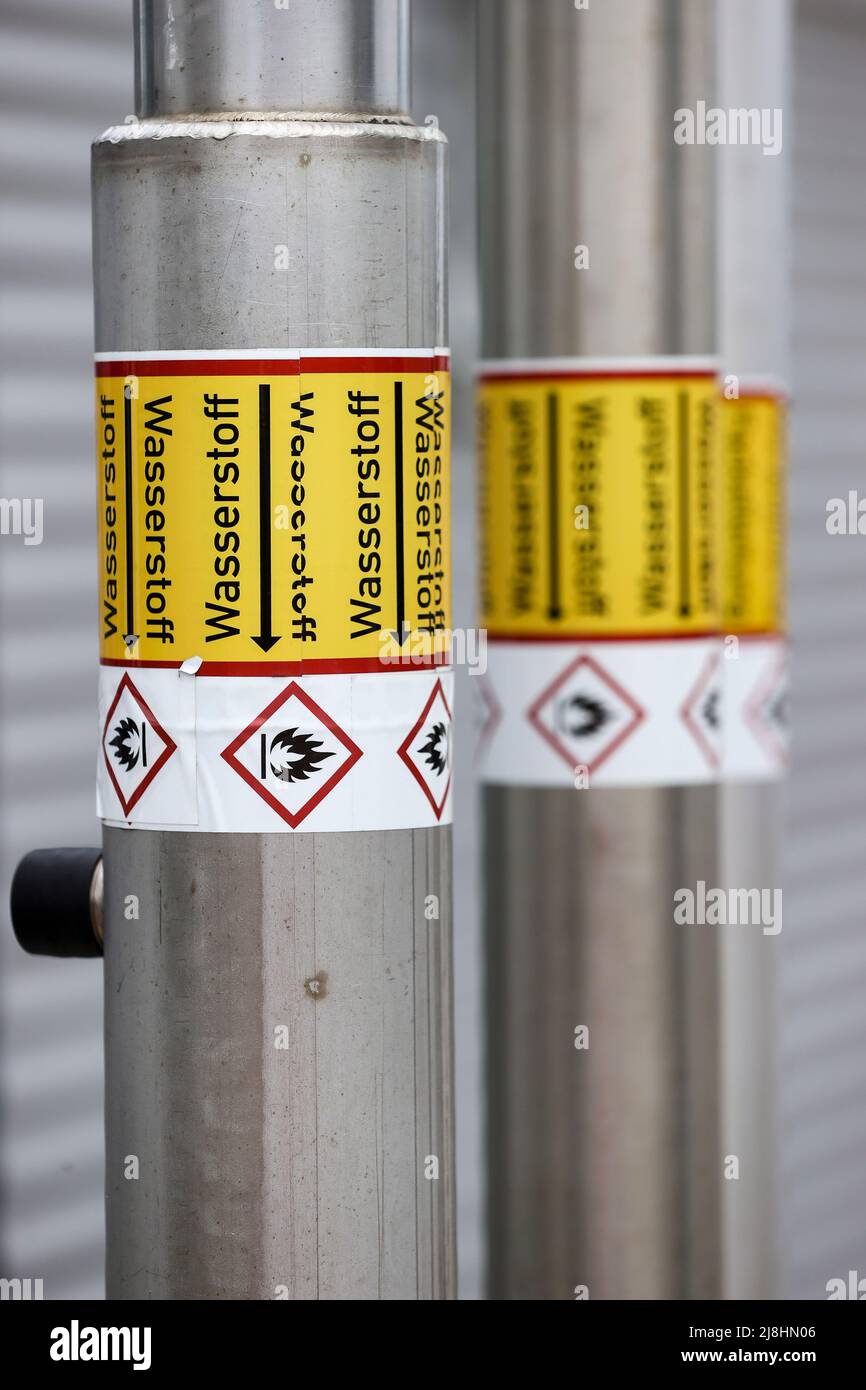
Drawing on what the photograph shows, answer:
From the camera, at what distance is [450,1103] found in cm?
157

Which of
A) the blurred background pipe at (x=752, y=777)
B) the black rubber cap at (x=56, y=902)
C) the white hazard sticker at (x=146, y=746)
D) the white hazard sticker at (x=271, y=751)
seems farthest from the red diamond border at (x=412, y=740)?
the blurred background pipe at (x=752, y=777)

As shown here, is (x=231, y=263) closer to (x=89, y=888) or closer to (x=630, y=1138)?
(x=89, y=888)

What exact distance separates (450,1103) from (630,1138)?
1.71 m

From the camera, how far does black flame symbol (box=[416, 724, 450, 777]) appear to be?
5.01 ft

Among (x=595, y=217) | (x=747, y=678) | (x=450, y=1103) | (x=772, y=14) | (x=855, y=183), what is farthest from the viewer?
(x=855, y=183)

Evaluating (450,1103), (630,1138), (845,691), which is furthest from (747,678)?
(845,691)

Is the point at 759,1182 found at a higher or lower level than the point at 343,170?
lower

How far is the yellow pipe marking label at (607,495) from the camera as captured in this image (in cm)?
305

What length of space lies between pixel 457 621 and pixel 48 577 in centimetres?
167

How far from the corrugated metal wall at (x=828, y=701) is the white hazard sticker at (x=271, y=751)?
239 inches

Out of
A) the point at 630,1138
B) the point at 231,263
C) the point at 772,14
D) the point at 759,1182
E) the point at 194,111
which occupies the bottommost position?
the point at 759,1182

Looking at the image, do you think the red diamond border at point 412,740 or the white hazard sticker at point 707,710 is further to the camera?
the white hazard sticker at point 707,710

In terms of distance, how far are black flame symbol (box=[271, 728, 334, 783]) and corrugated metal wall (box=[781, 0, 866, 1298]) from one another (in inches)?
241

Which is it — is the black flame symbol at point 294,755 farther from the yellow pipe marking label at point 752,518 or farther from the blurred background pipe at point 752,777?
the yellow pipe marking label at point 752,518
